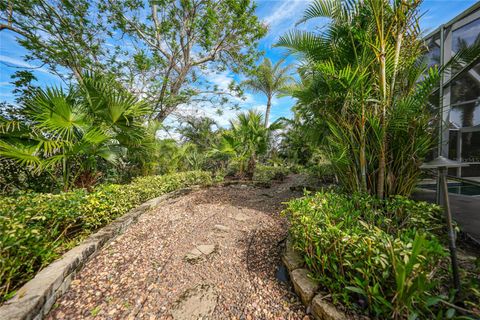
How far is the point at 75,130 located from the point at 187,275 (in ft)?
10.4

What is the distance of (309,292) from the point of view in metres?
1.39

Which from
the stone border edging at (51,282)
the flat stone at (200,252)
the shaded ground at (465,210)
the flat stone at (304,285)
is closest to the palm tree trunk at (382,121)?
the shaded ground at (465,210)

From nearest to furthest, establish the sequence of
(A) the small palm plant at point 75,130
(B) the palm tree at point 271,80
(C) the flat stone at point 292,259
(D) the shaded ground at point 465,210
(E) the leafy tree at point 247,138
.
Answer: (C) the flat stone at point 292,259 < (D) the shaded ground at point 465,210 < (A) the small palm plant at point 75,130 < (E) the leafy tree at point 247,138 < (B) the palm tree at point 271,80

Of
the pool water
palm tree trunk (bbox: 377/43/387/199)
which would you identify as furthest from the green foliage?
the pool water

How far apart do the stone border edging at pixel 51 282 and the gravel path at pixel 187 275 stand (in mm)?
86

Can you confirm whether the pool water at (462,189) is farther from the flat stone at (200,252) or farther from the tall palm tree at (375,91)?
the flat stone at (200,252)

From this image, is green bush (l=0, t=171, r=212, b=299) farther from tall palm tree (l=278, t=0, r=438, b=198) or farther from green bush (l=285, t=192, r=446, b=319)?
tall palm tree (l=278, t=0, r=438, b=198)

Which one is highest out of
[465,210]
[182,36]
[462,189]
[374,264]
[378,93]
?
[182,36]

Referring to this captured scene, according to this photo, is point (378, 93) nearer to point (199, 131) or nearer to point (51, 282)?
point (51, 282)

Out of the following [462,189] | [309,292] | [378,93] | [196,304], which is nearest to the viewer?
[309,292]

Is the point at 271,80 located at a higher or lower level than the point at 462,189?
higher

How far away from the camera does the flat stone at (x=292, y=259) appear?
171 cm

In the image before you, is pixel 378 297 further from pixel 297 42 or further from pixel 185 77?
pixel 185 77

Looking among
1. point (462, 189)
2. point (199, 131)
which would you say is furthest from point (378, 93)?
point (199, 131)
